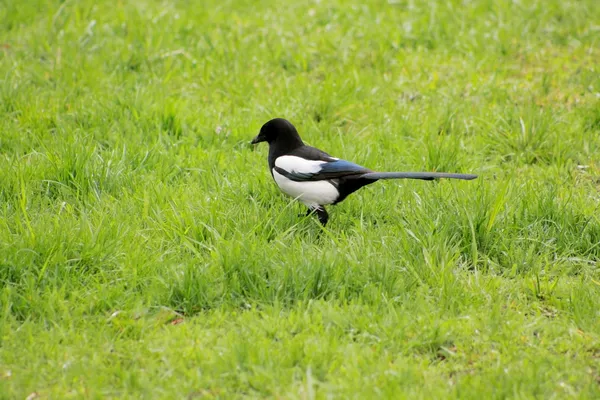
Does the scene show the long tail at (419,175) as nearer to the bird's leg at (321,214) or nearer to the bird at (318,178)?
the bird at (318,178)

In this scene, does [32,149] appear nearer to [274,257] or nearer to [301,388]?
[274,257]

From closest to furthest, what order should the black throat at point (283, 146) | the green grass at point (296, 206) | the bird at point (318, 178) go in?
1. the green grass at point (296, 206)
2. the bird at point (318, 178)
3. the black throat at point (283, 146)

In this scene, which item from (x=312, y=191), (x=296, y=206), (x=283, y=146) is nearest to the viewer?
(x=312, y=191)

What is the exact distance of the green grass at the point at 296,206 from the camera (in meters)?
2.98

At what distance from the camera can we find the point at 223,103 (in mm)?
5523

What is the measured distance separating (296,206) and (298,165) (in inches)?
8.7

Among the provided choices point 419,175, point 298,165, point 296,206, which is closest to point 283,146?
point 298,165

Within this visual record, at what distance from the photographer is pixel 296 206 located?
414cm

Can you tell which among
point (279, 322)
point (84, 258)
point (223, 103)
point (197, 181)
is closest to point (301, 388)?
point (279, 322)

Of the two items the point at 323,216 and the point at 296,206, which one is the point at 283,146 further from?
the point at 323,216

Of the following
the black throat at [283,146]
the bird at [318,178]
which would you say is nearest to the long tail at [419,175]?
the bird at [318,178]

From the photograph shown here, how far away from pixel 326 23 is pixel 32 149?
9.69ft

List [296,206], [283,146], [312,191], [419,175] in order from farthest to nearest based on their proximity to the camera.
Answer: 1. [283,146]
2. [296,206]
3. [312,191]
4. [419,175]

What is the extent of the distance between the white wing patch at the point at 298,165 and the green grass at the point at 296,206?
0.23m
